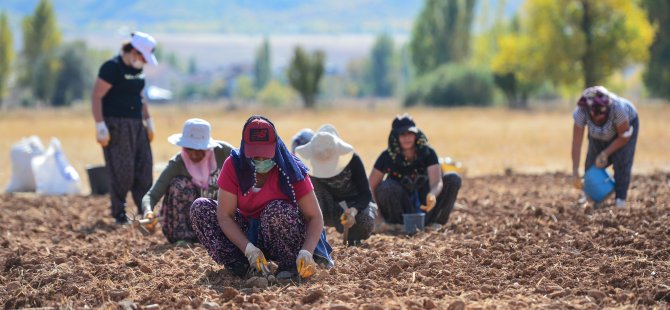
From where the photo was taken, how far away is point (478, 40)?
3585 inches

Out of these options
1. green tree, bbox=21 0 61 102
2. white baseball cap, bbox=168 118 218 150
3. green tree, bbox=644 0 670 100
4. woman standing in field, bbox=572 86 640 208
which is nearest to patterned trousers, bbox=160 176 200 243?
white baseball cap, bbox=168 118 218 150

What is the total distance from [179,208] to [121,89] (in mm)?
2169

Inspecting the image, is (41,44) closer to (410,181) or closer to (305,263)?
(410,181)

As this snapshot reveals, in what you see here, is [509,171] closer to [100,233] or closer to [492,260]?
[100,233]

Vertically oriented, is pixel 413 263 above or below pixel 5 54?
below

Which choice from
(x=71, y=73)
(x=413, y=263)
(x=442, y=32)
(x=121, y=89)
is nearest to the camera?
(x=413, y=263)

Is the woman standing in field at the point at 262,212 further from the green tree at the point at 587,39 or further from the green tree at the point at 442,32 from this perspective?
the green tree at the point at 442,32

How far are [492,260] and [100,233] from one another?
3890 mm

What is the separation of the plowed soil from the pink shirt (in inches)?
18.1

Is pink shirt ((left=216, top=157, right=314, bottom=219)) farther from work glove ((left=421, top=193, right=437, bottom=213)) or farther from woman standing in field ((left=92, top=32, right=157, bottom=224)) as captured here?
woman standing in field ((left=92, top=32, right=157, bottom=224))

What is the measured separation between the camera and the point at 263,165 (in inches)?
242

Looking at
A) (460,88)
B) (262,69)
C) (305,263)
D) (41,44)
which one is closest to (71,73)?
(41,44)

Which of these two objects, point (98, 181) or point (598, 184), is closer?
point (598, 184)

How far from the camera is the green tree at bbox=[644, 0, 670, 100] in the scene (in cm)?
5747
